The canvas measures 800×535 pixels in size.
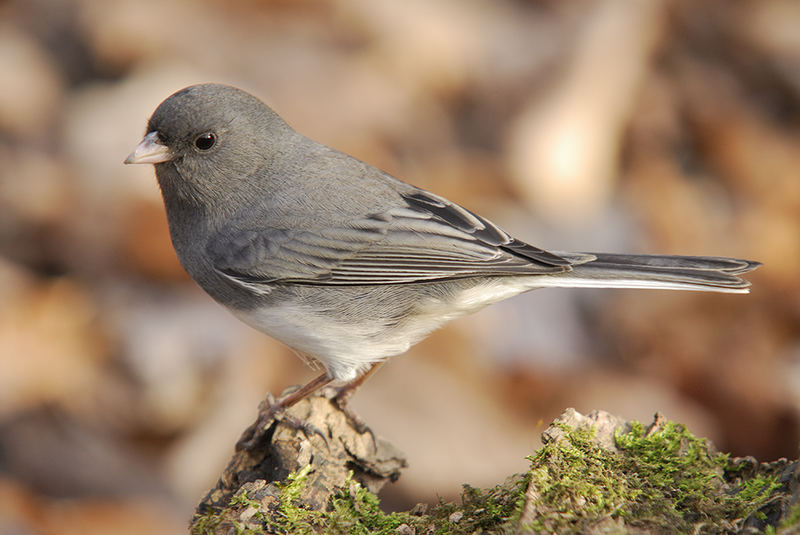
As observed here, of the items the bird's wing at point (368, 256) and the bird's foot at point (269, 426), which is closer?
the bird's foot at point (269, 426)

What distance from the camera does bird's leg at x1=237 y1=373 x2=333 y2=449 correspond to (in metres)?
2.04

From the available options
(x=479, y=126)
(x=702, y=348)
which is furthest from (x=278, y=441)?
(x=479, y=126)

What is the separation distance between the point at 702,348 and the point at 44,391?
3123mm

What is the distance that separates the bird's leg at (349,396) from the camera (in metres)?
2.13

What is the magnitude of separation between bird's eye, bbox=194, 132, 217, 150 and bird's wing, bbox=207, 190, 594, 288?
0.94 feet

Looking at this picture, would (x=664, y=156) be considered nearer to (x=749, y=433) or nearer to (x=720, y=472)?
(x=749, y=433)

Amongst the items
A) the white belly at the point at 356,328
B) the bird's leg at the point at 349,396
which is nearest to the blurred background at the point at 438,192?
the bird's leg at the point at 349,396

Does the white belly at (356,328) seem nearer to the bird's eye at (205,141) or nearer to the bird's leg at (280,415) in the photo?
the bird's leg at (280,415)

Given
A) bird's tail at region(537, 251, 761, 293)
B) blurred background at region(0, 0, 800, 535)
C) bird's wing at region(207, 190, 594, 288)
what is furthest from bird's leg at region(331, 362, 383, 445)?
blurred background at region(0, 0, 800, 535)

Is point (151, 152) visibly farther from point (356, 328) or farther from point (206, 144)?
point (356, 328)

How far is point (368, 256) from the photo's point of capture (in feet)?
7.79

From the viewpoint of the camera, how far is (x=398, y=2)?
5520 mm

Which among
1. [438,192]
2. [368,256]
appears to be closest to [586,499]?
[368,256]

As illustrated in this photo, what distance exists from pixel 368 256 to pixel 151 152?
28.9 inches
